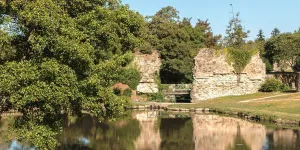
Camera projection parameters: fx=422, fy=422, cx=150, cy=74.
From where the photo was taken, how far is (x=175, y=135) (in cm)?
2522

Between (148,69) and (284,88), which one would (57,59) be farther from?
(148,69)

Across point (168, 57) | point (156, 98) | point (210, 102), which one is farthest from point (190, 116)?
point (168, 57)

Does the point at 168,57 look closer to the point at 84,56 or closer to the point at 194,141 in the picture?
the point at 194,141

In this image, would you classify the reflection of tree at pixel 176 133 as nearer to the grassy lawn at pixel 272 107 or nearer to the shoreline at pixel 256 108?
the shoreline at pixel 256 108

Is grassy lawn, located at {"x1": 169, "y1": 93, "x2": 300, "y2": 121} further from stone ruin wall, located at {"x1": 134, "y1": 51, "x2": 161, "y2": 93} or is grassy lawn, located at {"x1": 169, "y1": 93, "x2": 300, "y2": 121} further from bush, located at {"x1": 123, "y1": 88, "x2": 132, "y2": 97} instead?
stone ruin wall, located at {"x1": 134, "y1": 51, "x2": 161, "y2": 93}

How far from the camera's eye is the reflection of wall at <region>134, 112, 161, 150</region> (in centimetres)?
2200

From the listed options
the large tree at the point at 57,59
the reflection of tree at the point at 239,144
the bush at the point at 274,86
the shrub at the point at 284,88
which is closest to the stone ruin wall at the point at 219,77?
the bush at the point at 274,86

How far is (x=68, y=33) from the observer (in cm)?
1419

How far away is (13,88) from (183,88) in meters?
35.4

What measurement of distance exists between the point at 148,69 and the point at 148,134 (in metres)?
25.3

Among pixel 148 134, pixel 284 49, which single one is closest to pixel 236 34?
pixel 284 49

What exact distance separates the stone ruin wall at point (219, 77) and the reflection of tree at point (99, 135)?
616 inches

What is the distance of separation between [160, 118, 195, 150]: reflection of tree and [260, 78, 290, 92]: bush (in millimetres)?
16269

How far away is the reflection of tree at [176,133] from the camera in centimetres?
2197
